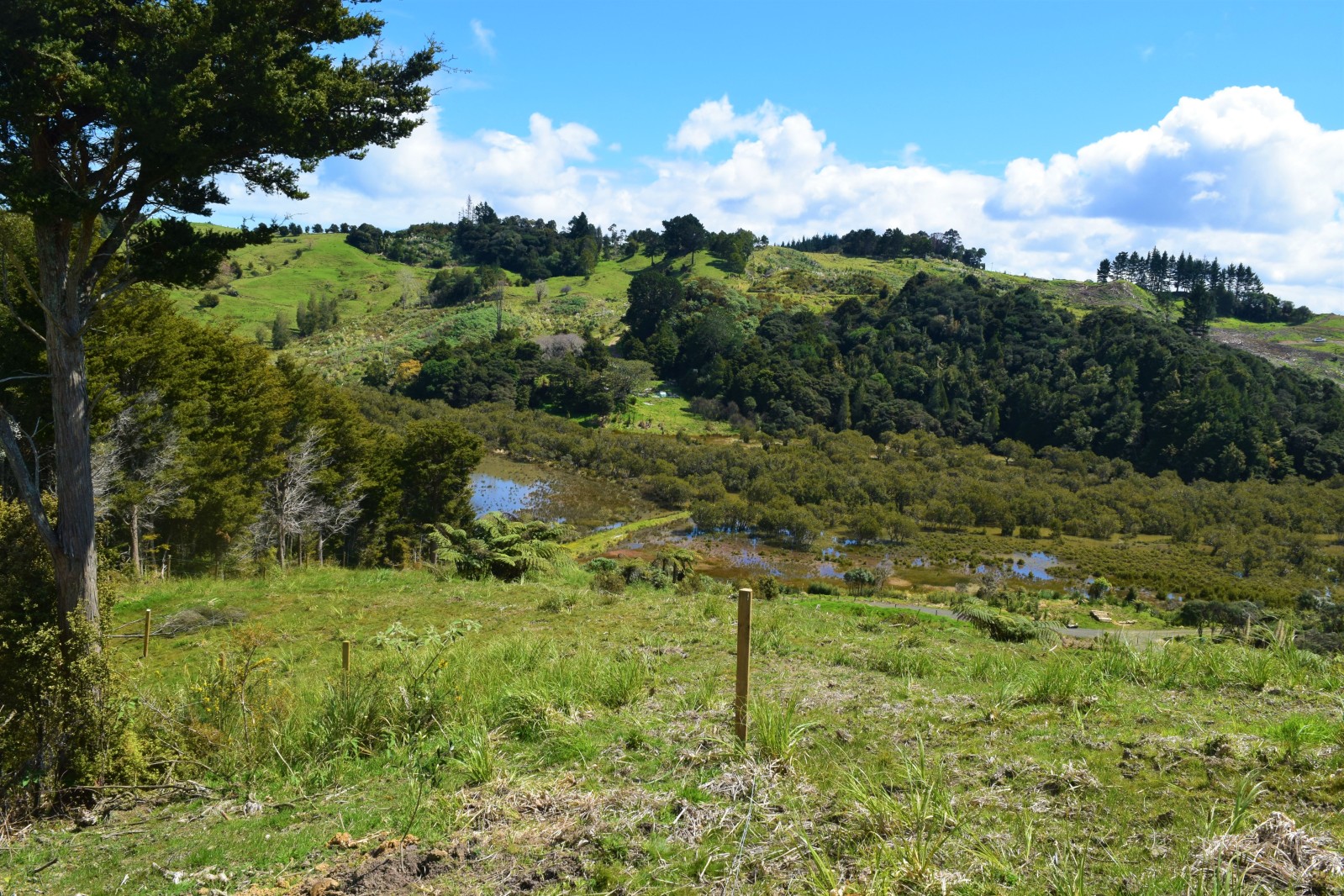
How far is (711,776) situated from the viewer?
4.88 meters

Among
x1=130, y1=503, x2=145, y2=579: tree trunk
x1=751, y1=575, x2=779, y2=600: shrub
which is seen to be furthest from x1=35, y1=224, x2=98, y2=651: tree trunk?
x1=751, y1=575, x2=779, y2=600: shrub

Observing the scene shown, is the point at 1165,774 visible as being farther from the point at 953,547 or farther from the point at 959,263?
the point at 959,263

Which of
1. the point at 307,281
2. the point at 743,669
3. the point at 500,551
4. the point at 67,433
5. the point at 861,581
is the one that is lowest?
the point at 861,581

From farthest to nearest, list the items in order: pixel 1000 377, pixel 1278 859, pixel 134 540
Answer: pixel 1000 377 < pixel 134 540 < pixel 1278 859

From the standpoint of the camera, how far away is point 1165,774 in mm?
4457

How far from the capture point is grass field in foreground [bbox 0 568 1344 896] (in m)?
3.84

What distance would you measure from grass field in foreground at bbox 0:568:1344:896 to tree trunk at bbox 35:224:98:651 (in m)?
0.82

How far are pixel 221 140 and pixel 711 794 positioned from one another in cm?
691

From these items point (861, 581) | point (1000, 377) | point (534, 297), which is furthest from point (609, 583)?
point (534, 297)

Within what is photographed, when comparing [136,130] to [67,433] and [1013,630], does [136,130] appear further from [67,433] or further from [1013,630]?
[1013,630]

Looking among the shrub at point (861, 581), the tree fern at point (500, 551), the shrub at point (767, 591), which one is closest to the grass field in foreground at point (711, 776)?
the tree fern at point (500, 551)

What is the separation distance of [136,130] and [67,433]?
2781 millimetres

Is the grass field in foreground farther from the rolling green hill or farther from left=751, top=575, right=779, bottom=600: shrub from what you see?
the rolling green hill

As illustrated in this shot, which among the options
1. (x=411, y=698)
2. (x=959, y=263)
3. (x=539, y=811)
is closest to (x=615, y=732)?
(x=539, y=811)
